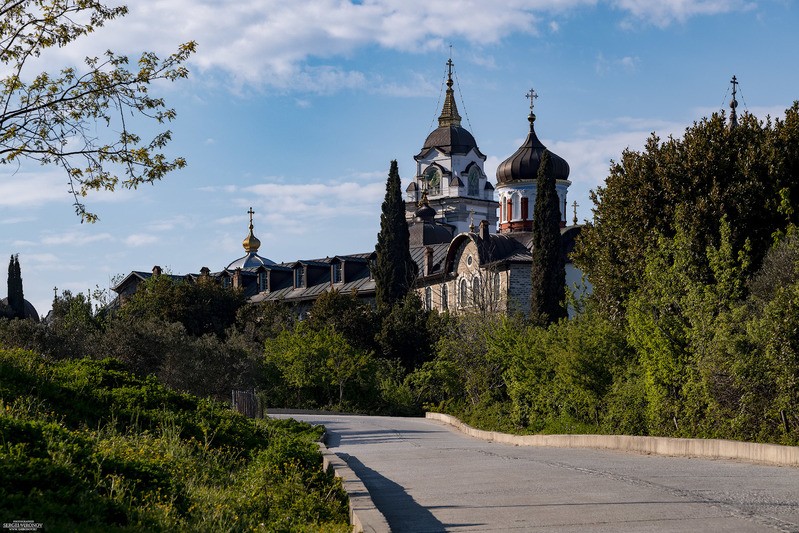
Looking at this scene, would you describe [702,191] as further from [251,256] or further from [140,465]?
[251,256]

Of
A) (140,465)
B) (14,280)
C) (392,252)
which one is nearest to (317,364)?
(392,252)

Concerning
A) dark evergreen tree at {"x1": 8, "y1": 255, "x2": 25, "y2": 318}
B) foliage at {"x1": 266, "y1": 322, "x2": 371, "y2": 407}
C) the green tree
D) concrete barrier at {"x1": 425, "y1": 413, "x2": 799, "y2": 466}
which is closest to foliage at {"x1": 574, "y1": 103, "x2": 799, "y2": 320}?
concrete barrier at {"x1": 425, "y1": 413, "x2": 799, "y2": 466}

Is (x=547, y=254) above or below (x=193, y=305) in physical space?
above

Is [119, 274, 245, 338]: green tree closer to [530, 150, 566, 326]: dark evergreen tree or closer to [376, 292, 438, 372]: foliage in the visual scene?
[376, 292, 438, 372]: foliage

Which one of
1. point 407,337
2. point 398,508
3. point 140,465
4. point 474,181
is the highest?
point 474,181

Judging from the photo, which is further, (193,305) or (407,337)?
(193,305)

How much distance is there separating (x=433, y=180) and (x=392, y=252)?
5726 cm

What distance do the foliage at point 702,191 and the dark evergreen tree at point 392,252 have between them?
24.2m

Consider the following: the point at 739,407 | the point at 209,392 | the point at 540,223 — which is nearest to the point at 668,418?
the point at 739,407

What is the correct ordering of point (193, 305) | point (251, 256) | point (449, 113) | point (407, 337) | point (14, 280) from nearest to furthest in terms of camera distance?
point (407, 337)
point (193, 305)
point (14, 280)
point (251, 256)
point (449, 113)

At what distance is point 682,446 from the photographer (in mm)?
16078

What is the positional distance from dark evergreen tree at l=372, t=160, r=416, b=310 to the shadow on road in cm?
4154

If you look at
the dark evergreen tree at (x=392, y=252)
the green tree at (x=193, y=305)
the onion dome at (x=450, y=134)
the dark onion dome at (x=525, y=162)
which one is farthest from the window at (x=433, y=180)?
the dark evergreen tree at (x=392, y=252)

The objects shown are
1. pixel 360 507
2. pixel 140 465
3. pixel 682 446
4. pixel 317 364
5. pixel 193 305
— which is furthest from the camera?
pixel 193 305
